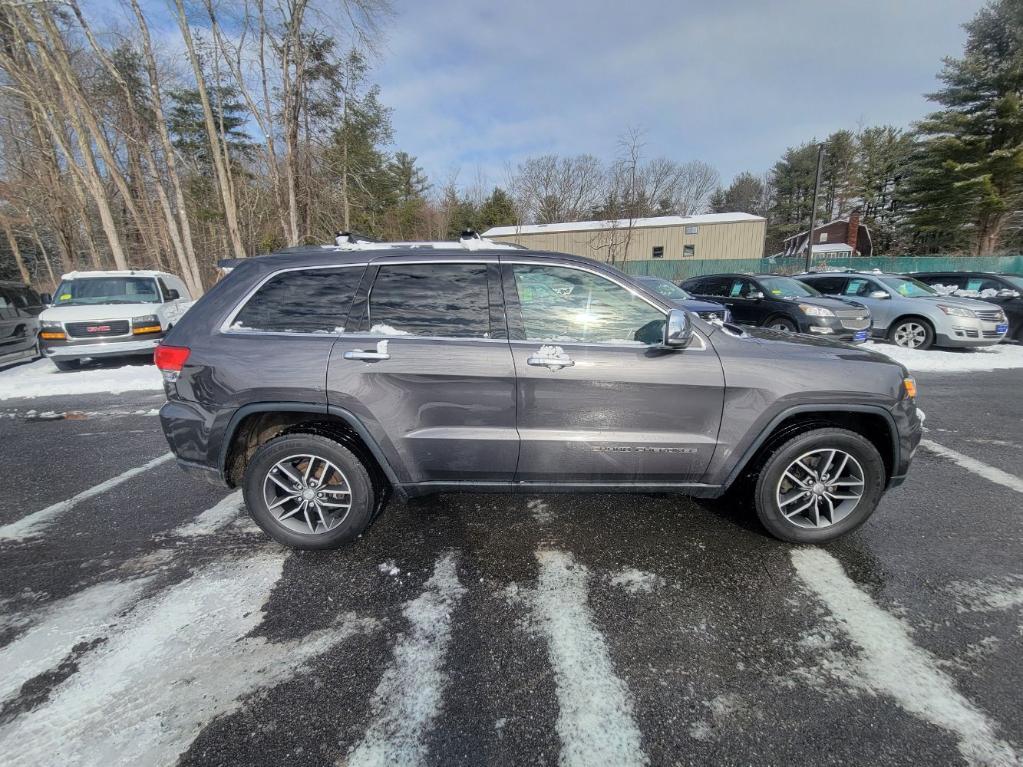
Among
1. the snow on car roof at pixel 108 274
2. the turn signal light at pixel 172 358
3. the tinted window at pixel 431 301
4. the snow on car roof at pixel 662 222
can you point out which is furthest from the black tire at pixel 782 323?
the snow on car roof at pixel 662 222

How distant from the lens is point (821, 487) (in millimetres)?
2750

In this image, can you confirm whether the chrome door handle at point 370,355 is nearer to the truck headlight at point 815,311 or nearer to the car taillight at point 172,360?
the car taillight at point 172,360

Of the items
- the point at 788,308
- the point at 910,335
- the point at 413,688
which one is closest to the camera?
the point at 413,688

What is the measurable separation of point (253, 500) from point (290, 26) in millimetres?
21308

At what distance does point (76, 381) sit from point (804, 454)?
1053cm

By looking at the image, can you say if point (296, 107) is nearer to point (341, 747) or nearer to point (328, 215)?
point (328, 215)

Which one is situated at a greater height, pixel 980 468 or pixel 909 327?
pixel 909 327

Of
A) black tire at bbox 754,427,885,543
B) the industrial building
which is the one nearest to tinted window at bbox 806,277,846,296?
black tire at bbox 754,427,885,543

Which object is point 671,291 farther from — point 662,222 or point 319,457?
point 662,222

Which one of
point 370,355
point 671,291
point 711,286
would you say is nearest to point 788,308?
point 671,291

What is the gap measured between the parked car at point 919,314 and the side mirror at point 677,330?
10.1 m

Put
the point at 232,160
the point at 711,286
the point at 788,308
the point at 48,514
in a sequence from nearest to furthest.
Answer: the point at 48,514
the point at 788,308
the point at 711,286
the point at 232,160

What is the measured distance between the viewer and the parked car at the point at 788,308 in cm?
845

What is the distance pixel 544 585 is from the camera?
8.09 feet
